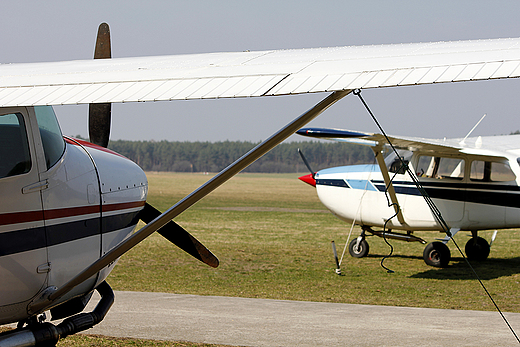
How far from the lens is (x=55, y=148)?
3582 mm

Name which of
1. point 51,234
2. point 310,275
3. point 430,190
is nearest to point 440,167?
point 430,190

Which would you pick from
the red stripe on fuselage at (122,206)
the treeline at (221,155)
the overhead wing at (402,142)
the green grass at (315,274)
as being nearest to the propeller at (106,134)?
the red stripe on fuselage at (122,206)

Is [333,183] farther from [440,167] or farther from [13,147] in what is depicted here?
[13,147]

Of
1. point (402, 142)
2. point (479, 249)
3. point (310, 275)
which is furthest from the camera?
point (479, 249)

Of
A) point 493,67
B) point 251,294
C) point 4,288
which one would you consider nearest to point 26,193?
point 4,288

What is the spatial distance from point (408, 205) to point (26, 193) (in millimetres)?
9670

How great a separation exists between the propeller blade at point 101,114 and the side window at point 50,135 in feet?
5.32

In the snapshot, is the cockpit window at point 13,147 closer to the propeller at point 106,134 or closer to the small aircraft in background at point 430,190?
the propeller at point 106,134

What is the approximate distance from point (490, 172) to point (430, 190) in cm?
122

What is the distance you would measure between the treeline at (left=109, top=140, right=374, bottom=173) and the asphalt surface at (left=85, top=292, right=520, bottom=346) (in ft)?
393

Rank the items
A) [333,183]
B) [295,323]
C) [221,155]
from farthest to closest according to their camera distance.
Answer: [221,155]
[333,183]
[295,323]

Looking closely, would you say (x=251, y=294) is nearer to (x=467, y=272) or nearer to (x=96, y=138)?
(x=96, y=138)

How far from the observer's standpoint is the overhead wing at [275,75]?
259 centimetres

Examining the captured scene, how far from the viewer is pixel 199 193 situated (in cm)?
332
